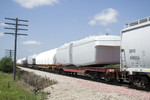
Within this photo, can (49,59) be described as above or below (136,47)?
below

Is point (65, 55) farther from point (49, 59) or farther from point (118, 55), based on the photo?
point (49, 59)

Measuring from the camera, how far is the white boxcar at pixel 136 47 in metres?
9.20

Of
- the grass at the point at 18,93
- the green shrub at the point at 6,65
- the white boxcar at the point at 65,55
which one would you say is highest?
the white boxcar at the point at 65,55

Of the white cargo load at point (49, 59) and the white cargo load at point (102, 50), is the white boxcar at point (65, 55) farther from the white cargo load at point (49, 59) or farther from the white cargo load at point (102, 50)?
the white cargo load at point (49, 59)

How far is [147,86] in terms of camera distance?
32.1ft

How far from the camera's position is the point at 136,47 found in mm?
9859

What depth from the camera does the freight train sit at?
9.48m

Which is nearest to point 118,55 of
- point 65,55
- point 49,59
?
point 65,55

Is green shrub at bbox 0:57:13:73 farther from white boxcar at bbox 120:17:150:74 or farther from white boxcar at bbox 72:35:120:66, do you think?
white boxcar at bbox 120:17:150:74

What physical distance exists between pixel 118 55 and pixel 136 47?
14.8 ft

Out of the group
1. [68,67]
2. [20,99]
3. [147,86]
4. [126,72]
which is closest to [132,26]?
[126,72]

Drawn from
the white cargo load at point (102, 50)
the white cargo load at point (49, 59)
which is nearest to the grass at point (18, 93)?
the white cargo load at point (102, 50)

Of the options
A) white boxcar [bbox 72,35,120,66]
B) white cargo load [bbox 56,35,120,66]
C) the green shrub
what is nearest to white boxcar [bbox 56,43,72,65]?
white cargo load [bbox 56,35,120,66]

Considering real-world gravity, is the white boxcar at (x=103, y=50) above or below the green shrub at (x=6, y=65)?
above
